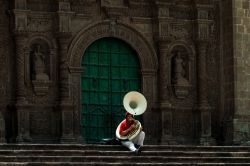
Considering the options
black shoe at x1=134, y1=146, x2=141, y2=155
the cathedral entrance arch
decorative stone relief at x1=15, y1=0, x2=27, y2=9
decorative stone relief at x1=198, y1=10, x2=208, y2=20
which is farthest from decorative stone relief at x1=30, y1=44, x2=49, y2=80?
black shoe at x1=134, y1=146, x2=141, y2=155

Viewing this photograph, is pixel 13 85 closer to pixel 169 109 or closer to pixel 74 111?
pixel 74 111

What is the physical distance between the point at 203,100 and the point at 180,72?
1.04 meters

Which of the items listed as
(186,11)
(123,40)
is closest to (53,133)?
(123,40)

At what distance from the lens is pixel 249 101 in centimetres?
3070

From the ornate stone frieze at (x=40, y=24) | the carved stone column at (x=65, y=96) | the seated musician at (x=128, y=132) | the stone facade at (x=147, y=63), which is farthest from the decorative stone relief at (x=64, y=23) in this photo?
the seated musician at (x=128, y=132)

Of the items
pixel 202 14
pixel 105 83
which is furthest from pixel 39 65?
pixel 202 14

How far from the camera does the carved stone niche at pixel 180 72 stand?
101 feet

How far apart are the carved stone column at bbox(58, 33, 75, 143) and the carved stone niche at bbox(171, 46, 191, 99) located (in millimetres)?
3195

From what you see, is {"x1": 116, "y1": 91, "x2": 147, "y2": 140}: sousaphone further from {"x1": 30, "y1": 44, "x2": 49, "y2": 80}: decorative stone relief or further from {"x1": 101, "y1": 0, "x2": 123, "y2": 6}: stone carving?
{"x1": 101, "y1": 0, "x2": 123, "y2": 6}: stone carving

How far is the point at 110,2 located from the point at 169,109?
338 cm

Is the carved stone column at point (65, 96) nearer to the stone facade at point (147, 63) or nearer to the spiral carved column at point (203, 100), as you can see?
the stone facade at point (147, 63)

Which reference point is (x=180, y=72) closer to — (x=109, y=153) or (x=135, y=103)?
(x=135, y=103)

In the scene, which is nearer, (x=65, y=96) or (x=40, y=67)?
(x=40, y=67)

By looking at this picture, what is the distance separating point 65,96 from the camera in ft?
96.0
